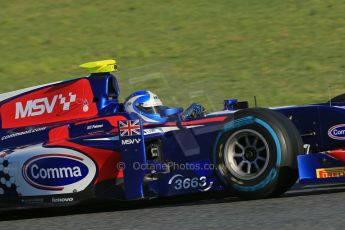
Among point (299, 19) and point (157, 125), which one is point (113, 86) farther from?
point (299, 19)

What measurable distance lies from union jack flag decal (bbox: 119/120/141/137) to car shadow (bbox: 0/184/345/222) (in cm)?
66

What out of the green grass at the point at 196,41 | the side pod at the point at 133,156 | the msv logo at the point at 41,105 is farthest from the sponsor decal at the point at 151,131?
the green grass at the point at 196,41

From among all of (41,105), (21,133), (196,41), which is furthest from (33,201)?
(196,41)

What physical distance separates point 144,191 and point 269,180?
113 centimetres

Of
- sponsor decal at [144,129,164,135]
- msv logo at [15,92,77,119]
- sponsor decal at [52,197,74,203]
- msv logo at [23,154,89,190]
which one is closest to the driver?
sponsor decal at [144,129,164,135]

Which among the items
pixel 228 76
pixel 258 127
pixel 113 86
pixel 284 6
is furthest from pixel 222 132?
pixel 284 6

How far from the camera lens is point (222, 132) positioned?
6648 mm

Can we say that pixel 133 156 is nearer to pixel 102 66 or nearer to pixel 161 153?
pixel 161 153

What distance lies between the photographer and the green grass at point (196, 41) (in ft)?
54.4

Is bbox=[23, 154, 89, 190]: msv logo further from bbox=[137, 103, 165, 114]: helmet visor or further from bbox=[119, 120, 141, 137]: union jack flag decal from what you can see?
bbox=[137, 103, 165, 114]: helmet visor

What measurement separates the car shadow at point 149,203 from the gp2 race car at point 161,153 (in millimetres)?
253

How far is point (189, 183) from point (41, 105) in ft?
6.10

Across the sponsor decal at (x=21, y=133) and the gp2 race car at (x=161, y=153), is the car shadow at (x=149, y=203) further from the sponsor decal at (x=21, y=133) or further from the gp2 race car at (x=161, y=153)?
the sponsor decal at (x=21, y=133)

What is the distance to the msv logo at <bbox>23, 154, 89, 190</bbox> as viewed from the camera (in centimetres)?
703
